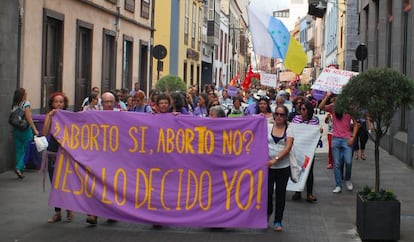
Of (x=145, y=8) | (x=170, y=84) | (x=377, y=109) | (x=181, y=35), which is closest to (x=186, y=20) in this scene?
(x=181, y=35)

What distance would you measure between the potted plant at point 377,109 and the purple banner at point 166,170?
1.14 meters

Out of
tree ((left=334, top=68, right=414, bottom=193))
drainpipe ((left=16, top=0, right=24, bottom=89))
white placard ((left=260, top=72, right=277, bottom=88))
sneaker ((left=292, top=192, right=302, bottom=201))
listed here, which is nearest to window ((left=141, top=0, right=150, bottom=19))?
white placard ((left=260, top=72, right=277, bottom=88))

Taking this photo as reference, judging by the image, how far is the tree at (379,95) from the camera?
7.98 metres

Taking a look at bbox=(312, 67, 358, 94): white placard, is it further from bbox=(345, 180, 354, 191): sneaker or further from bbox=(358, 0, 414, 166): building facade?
bbox=(345, 180, 354, 191): sneaker

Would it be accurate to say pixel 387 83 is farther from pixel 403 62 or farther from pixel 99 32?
pixel 99 32

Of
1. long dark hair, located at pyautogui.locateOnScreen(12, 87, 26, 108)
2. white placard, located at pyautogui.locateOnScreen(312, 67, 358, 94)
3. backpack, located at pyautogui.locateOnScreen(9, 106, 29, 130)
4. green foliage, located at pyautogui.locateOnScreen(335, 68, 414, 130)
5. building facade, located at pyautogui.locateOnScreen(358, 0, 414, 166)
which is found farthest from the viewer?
building facade, located at pyautogui.locateOnScreen(358, 0, 414, 166)

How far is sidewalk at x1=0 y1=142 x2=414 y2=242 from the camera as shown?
25.7 feet

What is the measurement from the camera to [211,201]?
7918 millimetres

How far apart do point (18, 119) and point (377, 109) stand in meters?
6.83

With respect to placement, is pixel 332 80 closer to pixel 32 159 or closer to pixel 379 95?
Answer: pixel 379 95

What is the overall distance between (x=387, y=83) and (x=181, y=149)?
2.58 m

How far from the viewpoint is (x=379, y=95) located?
8.00 metres

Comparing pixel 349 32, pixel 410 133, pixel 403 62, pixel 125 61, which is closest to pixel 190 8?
pixel 349 32

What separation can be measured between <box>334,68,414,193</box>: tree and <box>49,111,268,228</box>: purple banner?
3.87 feet
